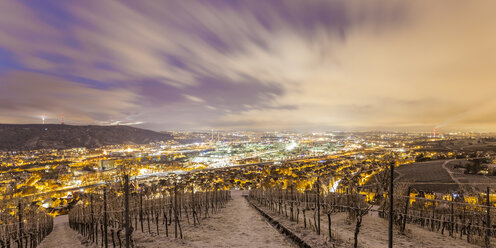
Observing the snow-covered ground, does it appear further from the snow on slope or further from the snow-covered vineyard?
the snow on slope

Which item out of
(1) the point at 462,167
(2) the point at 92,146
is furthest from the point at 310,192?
(2) the point at 92,146

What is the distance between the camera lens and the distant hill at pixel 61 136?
121m

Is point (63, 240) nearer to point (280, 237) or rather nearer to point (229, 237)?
point (229, 237)

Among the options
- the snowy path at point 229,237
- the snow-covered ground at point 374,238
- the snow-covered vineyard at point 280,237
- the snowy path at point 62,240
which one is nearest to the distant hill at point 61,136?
the snowy path at point 62,240

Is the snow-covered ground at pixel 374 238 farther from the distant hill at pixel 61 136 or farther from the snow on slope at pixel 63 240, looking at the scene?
the distant hill at pixel 61 136

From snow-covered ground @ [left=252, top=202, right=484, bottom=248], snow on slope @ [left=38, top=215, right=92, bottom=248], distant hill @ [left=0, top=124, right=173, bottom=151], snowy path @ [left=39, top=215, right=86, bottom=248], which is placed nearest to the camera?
snow-covered ground @ [left=252, top=202, right=484, bottom=248]

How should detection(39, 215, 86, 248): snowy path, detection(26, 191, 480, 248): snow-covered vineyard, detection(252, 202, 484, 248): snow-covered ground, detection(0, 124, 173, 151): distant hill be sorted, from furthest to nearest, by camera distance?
detection(0, 124, 173, 151): distant hill → detection(39, 215, 86, 248): snowy path → detection(26, 191, 480, 248): snow-covered vineyard → detection(252, 202, 484, 248): snow-covered ground

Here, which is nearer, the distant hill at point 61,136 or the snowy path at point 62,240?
the snowy path at point 62,240

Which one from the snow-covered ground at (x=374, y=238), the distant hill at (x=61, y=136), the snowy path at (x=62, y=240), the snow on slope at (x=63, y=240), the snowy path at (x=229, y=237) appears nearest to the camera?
the snow-covered ground at (x=374, y=238)

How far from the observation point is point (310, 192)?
2673 cm

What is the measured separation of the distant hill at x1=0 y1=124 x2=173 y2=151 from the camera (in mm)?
120825

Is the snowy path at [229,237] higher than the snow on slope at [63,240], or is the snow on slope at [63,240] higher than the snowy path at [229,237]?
the snowy path at [229,237]

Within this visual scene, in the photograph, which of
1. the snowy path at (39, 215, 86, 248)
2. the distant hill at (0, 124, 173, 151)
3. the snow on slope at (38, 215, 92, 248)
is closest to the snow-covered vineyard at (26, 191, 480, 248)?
the snow on slope at (38, 215, 92, 248)

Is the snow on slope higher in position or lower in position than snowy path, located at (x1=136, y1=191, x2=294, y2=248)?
lower
